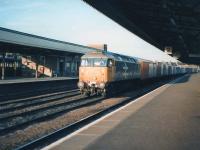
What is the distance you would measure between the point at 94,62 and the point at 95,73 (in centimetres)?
86

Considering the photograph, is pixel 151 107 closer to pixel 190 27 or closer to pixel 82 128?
pixel 82 128

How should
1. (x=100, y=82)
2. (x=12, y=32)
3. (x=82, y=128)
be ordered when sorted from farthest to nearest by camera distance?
(x=12, y=32), (x=100, y=82), (x=82, y=128)

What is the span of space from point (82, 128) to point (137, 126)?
6.55 feet

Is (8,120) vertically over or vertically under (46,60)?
under

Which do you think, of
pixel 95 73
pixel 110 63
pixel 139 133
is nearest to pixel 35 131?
pixel 139 133

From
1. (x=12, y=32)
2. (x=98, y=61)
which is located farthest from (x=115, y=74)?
(x=12, y=32)

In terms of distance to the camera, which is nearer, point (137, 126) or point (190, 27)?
point (137, 126)

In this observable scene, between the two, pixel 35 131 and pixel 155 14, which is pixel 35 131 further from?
pixel 155 14

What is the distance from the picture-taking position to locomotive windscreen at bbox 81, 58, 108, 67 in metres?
22.3

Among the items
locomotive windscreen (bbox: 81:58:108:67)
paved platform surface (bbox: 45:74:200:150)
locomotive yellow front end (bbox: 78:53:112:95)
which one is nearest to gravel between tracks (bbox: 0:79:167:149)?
paved platform surface (bbox: 45:74:200:150)

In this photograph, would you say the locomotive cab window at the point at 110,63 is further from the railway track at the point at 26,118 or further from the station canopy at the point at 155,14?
the railway track at the point at 26,118

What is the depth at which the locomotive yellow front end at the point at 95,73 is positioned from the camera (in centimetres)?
2189

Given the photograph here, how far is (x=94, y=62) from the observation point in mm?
22656

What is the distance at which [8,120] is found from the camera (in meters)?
13.4
